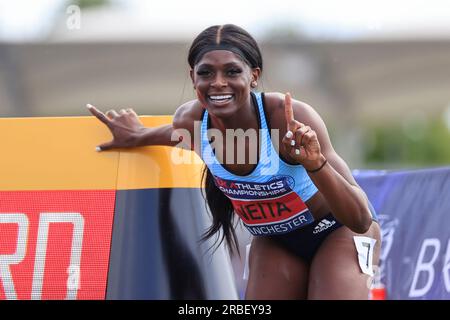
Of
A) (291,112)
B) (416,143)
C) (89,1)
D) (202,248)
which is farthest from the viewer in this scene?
(89,1)

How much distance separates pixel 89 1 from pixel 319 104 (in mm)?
22574

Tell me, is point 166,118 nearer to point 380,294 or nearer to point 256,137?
point 256,137

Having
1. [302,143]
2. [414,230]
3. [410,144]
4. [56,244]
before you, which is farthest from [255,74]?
[410,144]

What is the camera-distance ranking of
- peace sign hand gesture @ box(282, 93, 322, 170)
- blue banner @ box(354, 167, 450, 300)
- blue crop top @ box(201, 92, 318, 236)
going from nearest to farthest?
1. peace sign hand gesture @ box(282, 93, 322, 170)
2. blue crop top @ box(201, 92, 318, 236)
3. blue banner @ box(354, 167, 450, 300)

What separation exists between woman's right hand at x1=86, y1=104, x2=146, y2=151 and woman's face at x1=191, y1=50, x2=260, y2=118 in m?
0.74

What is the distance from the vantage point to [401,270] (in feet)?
22.2

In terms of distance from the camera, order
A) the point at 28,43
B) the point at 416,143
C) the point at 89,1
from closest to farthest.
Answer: the point at 28,43, the point at 416,143, the point at 89,1

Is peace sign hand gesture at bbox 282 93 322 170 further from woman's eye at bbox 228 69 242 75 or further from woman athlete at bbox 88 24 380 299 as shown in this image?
woman's eye at bbox 228 69 242 75

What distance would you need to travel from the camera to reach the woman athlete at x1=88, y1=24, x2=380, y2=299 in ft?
14.4

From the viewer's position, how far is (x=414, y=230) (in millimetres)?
6684

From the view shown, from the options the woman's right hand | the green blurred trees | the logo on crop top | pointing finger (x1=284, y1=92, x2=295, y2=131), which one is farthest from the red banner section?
the green blurred trees

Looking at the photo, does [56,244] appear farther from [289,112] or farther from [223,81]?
[289,112]

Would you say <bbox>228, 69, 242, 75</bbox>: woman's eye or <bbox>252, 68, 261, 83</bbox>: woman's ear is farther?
<bbox>252, 68, 261, 83</bbox>: woman's ear
